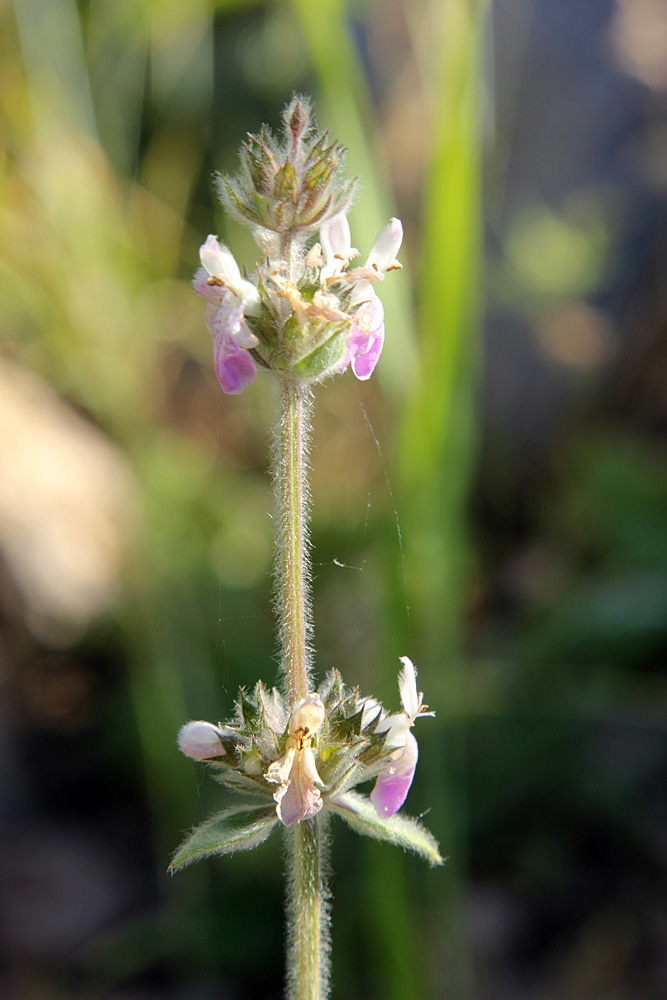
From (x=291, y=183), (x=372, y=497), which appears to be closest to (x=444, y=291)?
(x=372, y=497)

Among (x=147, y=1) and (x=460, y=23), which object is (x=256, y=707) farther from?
(x=147, y=1)

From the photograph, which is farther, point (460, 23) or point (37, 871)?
point (37, 871)

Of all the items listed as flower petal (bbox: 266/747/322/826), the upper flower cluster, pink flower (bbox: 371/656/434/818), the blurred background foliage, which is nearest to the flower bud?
the upper flower cluster

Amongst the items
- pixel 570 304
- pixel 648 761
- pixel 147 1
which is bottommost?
pixel 648 761

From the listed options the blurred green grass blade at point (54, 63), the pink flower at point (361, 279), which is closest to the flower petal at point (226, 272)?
the pink flower at point (361, 279)

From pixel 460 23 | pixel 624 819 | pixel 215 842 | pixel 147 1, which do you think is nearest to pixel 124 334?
pixel 147 1

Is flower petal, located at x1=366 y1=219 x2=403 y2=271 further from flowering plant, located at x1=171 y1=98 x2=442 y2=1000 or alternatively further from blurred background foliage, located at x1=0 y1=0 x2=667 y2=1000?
blurred background foliage, located at x1=0 y1=0 x2=667 y2=1000

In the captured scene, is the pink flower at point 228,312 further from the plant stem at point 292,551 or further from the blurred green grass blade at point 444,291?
the blurred green grass blade at point 444,291
